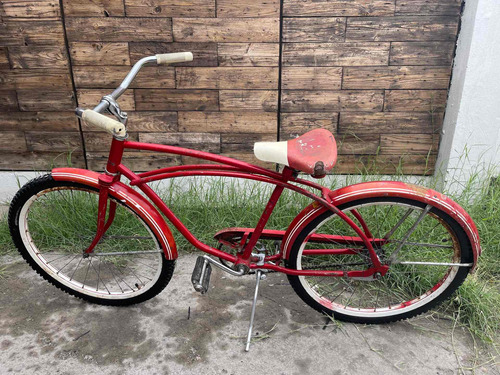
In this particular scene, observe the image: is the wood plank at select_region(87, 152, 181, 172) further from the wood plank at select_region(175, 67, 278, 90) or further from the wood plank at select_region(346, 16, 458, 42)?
the wood plank at select_region(346, 16, 458, 42)

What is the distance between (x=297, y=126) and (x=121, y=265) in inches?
73.6

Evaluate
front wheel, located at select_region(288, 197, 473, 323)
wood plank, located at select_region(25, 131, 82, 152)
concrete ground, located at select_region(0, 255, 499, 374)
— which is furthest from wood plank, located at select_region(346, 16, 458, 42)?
wood plank, located at select_region(25, 131, 82, 152)

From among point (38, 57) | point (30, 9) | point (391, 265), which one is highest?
point (30, 9)

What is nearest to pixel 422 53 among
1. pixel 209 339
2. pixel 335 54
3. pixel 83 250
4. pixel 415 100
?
pixel 415 100

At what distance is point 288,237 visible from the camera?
2.18 metres

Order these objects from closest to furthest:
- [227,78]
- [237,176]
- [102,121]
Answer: [102,121] < [237,176] < [227,78]

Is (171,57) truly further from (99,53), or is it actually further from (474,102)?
(474,102)

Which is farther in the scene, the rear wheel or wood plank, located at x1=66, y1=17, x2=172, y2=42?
wood plank, located at x1=66, y1=17, x2=172, y2=42

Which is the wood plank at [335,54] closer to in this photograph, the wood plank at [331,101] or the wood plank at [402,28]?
the wood plank at [402,28]

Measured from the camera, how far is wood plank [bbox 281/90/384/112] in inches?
132

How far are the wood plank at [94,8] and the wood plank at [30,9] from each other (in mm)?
93

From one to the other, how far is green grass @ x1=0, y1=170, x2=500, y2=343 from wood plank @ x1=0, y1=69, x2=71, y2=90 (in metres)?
1.16

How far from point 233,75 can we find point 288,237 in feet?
5.65

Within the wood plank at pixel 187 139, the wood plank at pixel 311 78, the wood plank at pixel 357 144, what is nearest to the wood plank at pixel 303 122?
the wood plank at pixel 357 144
